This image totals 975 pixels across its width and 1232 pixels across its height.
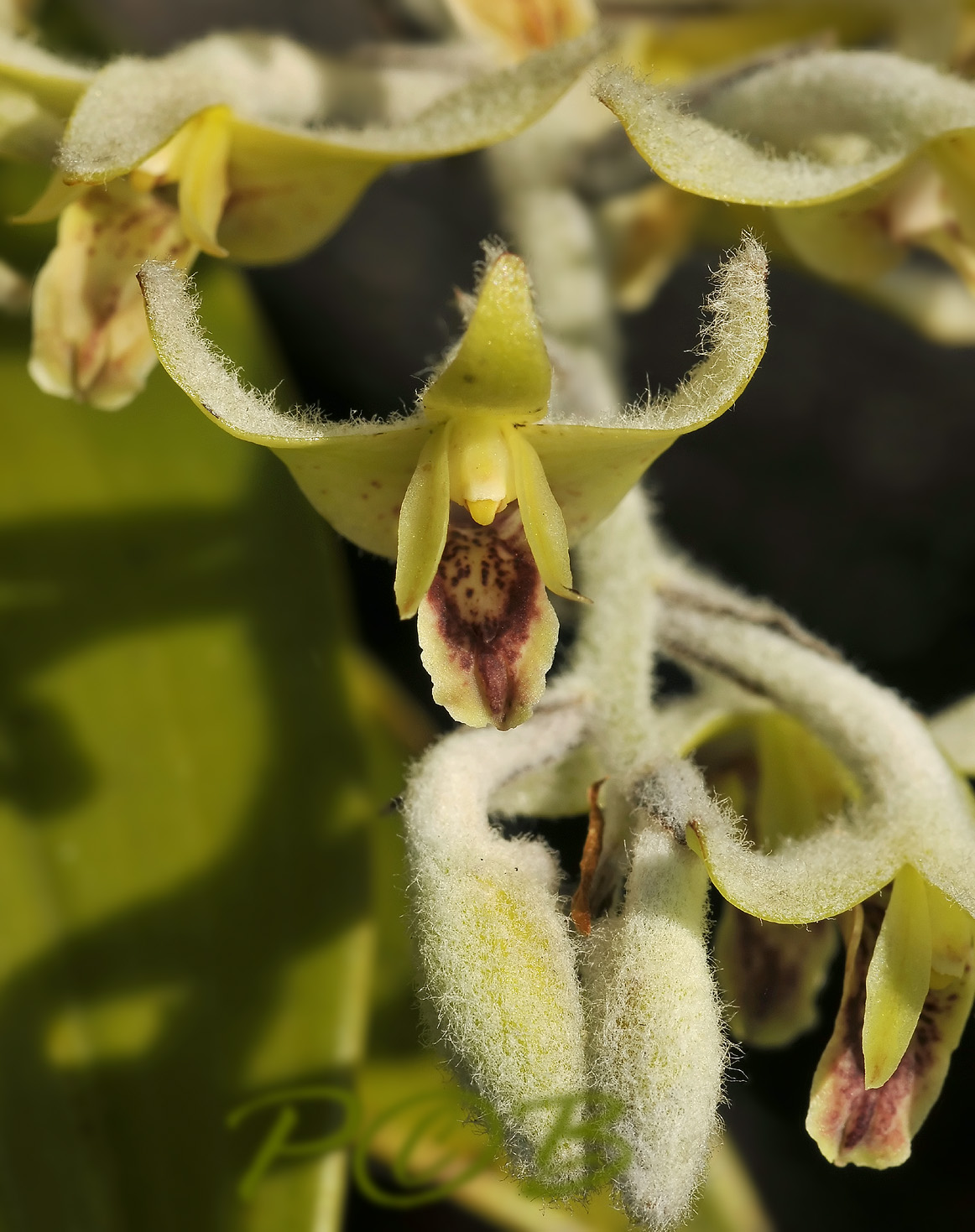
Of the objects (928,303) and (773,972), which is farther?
(928,303)

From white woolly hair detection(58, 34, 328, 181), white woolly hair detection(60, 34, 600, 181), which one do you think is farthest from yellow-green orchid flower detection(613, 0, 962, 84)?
white woolly hair detection(60, 34, 600, 181)

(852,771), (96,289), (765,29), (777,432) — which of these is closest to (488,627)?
(852,771)

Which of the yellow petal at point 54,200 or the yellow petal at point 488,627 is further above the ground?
the yellow petal at point 54,200

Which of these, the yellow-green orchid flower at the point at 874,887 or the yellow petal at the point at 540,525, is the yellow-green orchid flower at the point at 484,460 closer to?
the yellow petal at the point at 540,525

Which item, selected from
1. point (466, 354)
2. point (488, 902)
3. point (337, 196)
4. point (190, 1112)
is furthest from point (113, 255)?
point (190, 1112)

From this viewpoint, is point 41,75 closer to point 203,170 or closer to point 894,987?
point 203,170

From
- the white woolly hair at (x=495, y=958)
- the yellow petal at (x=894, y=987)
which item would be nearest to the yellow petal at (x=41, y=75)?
the white woolly hair at (x=495, y=958)

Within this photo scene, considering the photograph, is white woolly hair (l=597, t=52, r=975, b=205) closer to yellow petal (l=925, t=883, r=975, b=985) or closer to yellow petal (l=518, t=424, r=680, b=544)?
yellow petal (l=518, t=424, r=680, b=544)
